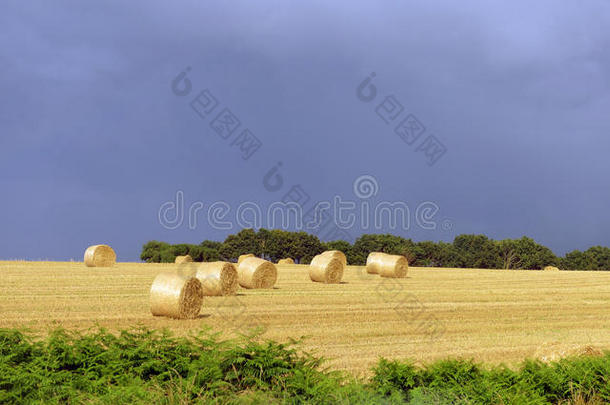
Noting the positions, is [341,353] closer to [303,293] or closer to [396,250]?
[303,293]

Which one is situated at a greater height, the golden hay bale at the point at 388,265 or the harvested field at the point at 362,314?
the golden hay bale at the point at 388,265

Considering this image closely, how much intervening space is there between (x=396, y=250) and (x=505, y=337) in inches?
1870

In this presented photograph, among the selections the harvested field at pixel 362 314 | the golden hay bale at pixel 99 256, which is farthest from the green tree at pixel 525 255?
the golden hay bale at pixel 99 256

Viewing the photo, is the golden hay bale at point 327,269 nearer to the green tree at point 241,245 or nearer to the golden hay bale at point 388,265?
the golden hay bale at point 388,265

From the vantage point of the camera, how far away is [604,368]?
29.1ft

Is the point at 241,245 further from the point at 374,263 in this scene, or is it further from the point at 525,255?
the point at 525,255

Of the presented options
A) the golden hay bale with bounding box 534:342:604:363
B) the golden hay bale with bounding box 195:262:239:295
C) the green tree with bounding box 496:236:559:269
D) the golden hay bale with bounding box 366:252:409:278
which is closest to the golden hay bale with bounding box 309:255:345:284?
the golden hay bale with bounding box 366:252:409:278

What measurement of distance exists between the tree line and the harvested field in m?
29.2

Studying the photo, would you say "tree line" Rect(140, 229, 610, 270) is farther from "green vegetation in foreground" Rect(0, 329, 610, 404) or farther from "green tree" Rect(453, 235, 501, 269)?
"green vegetation in foreground" Rect(0, 329, 610, 404)

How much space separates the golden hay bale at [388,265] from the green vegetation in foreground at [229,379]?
26696 millimetres

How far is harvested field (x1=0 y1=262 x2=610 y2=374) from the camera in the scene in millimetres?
13719

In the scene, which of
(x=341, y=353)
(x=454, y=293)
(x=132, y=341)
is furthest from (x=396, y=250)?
(x=132, y=341)

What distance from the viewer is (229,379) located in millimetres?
7562

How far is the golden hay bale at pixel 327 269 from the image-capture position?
30.2 meters
